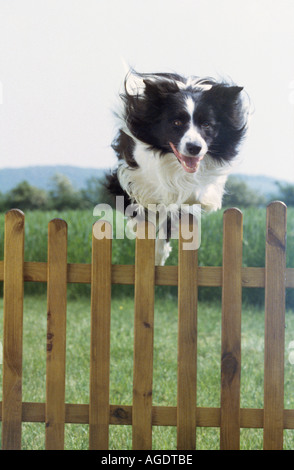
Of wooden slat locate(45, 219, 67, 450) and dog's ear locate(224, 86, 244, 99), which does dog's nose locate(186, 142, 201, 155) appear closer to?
dog's ear locate(224, 86, 244, 99)

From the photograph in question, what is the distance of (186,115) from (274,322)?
837 mm

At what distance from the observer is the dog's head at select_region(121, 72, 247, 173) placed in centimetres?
195

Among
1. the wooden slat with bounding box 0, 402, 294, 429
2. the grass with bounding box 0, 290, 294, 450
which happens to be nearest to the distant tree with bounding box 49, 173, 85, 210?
Result: the grass with bounding box 0, 290, 294, 450

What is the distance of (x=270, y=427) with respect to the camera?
2057 millimetres

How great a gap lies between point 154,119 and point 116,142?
22 cm

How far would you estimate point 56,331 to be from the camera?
205 centimetres

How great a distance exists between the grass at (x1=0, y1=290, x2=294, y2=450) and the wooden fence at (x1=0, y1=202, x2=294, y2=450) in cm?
39

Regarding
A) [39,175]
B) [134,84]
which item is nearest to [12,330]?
[134,84]

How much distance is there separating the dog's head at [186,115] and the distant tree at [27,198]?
3836mm

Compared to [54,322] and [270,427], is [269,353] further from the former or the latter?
[54,322]

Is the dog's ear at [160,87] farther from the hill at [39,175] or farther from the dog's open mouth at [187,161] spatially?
the hill at [39,175]

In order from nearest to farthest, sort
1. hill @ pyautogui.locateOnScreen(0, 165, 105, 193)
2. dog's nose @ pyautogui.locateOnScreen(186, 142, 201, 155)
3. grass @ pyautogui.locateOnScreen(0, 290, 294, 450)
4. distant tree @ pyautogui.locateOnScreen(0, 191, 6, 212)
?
dog's nose @ pyautogui.locateOnScreen(186, 142, 201, 155), grass @ pyautogui.locateOnScreen(0, 290, 294, 450), hill @ pyautogui.locateOnScreen(0, 165, 105, 193), distant tree @ pyautogui.locateOnScreen(0, 191, 6, 212)


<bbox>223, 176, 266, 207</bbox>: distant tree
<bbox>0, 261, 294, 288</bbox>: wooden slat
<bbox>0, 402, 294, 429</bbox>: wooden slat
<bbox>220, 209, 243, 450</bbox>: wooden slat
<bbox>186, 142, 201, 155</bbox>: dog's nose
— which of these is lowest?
<bbox>0, 402, 294, 429</bbox>: wooden slat

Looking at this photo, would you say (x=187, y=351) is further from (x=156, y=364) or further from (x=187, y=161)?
(x=156, y=364)
